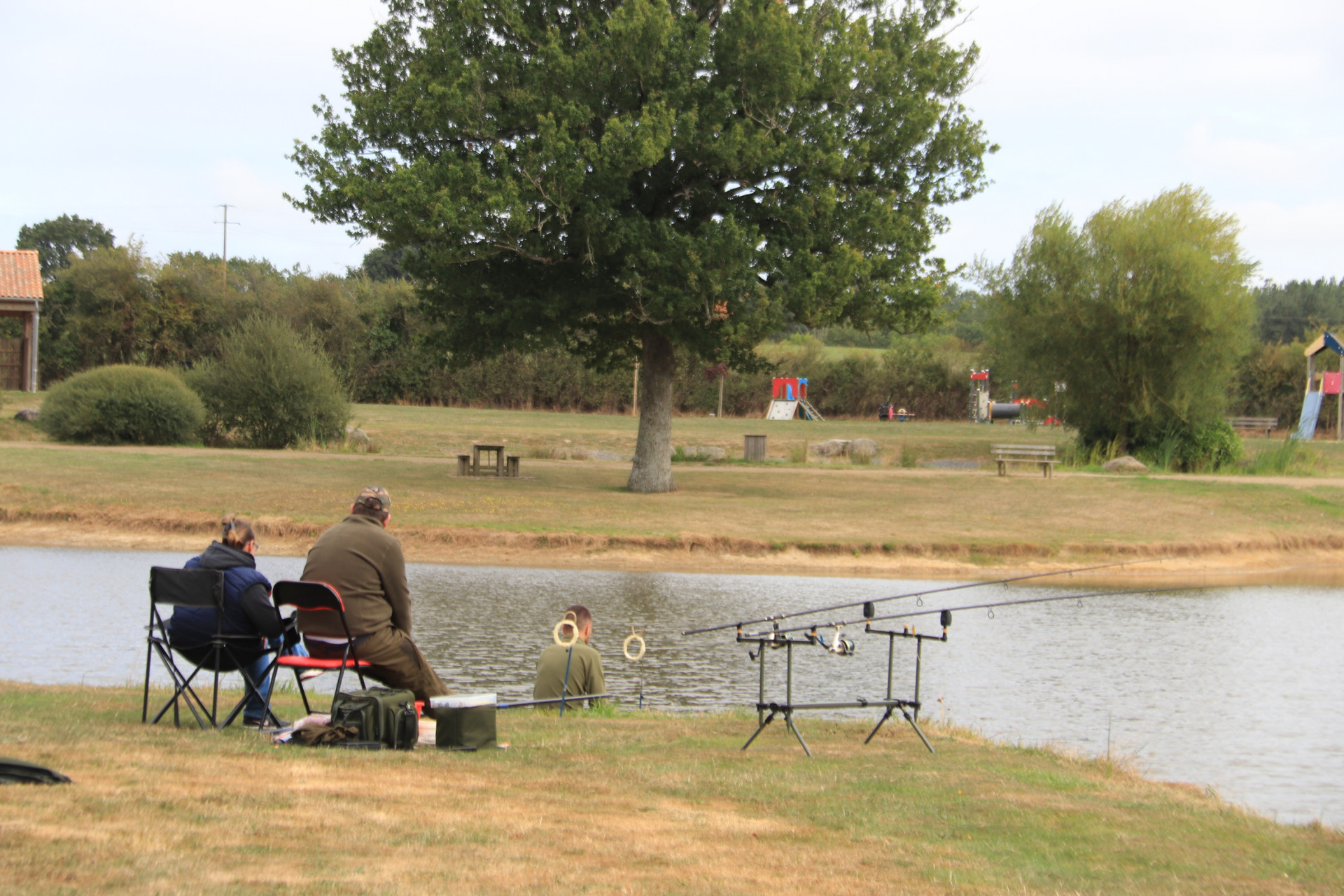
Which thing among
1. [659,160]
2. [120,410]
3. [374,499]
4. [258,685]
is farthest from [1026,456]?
[258,685]

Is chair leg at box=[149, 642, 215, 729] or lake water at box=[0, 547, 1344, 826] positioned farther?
lake water at box=[0, 547, 1344, 826]

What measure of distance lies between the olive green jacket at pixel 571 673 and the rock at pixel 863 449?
2862 centimetres

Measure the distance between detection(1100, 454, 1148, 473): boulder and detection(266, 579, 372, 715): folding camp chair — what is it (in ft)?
96.6

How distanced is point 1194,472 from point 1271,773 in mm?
28084

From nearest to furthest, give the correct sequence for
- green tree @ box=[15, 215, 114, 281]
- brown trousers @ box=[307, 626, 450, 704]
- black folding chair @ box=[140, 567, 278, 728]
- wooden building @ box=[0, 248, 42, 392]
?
black folding chair @ box=[140, 567, 278, 728] → brown trousers @ box=[307, 626, 450, 704] → wooden building @ box=[0, 248, 42, 392] → green tree @ box=[15, 215, 114, 281]

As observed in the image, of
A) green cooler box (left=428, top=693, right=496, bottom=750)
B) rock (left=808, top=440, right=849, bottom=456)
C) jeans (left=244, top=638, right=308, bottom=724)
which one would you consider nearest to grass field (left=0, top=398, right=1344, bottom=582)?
rock (left=808, top=440, right=849, bottom=456)

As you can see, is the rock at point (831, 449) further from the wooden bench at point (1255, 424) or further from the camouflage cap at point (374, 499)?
the camouflage cap at point (374, 499)

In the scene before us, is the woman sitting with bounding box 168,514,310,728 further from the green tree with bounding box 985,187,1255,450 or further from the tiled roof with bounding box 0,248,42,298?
the tiled roof with bounding box 0,248,42,298

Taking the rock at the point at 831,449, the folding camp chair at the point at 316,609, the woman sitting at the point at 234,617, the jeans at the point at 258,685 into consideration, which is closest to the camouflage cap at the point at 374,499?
the folding camp chair at the point at 316,609

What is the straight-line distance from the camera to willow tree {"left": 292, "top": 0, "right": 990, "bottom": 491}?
802 inches

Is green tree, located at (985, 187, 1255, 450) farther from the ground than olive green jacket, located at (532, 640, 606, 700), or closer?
farther from the ground

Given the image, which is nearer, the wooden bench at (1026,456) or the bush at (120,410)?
the wooden bench at (1026,456)

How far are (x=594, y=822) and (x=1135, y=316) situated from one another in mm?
32694

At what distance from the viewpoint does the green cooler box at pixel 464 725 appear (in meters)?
6.59
